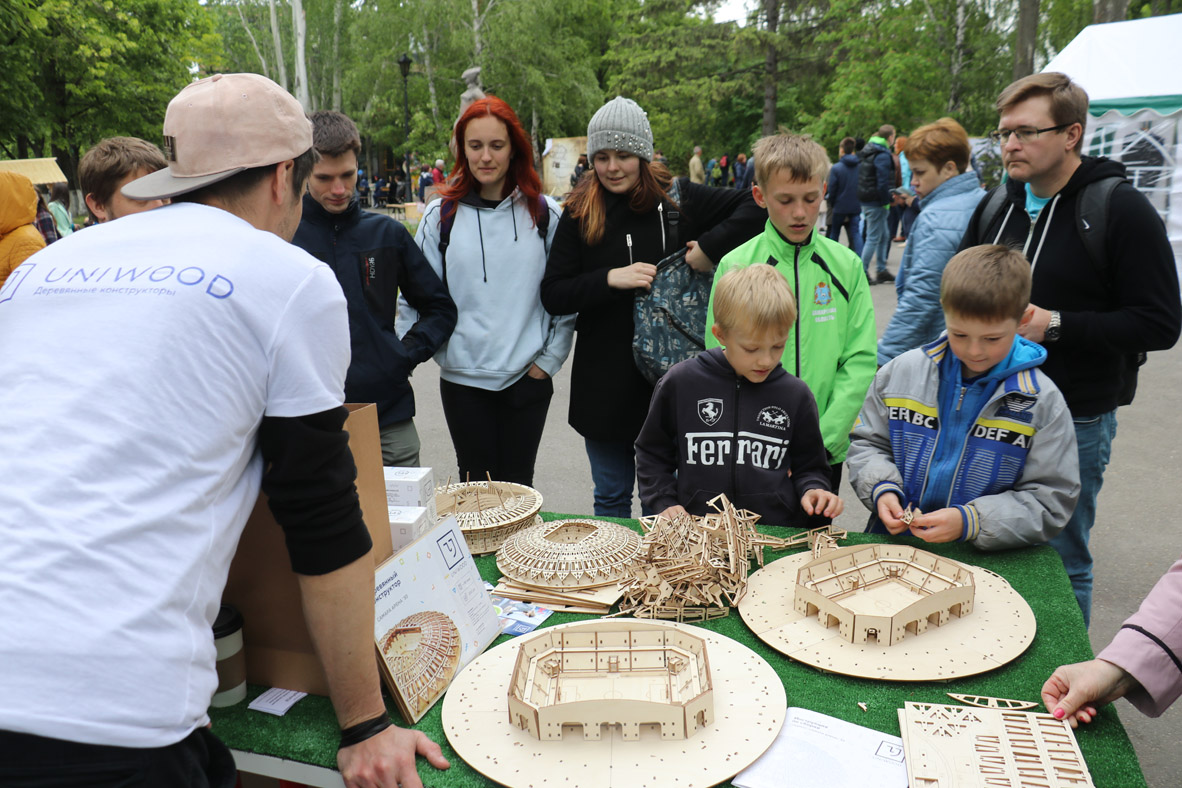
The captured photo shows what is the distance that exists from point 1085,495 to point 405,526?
2138 mm

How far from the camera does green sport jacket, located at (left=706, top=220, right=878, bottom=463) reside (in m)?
2.57

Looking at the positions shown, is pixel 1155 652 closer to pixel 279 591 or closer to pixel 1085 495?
pixel 1085 495

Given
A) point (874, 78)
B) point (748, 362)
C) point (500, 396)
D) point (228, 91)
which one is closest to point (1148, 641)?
point (748, 362)

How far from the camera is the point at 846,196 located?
11.3m

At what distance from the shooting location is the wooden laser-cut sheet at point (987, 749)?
47.9 inches

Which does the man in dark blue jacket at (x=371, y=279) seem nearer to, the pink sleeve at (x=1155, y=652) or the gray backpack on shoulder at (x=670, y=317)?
the gray backpack on shoulder at (x=670, y=317)

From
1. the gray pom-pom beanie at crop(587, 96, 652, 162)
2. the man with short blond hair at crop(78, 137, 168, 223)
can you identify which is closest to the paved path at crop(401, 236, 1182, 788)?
the gray pom-pom beanie at crop(587, 96, 652, 162)

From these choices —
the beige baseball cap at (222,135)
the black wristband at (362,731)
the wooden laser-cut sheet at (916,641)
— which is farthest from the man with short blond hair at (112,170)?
the wooden laser-cut sheet at (916,641)

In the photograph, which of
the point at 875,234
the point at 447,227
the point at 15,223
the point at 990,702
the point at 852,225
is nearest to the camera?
the point at 990,702

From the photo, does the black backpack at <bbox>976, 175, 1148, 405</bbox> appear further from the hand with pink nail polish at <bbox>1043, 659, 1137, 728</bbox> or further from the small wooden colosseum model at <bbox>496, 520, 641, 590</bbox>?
the small wooden colosseum model at <bbox>496, 520, 641, 590</bbox>

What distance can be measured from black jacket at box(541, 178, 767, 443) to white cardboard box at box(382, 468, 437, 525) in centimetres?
116

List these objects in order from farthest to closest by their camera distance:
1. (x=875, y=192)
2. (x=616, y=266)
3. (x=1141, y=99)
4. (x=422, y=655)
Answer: (x=875, y=192), (x=1141, y=99), (x=616, y=266), (x=422, y=655)

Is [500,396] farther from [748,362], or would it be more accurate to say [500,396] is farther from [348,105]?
[348,105]

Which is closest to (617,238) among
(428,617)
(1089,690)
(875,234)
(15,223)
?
(428,617)
